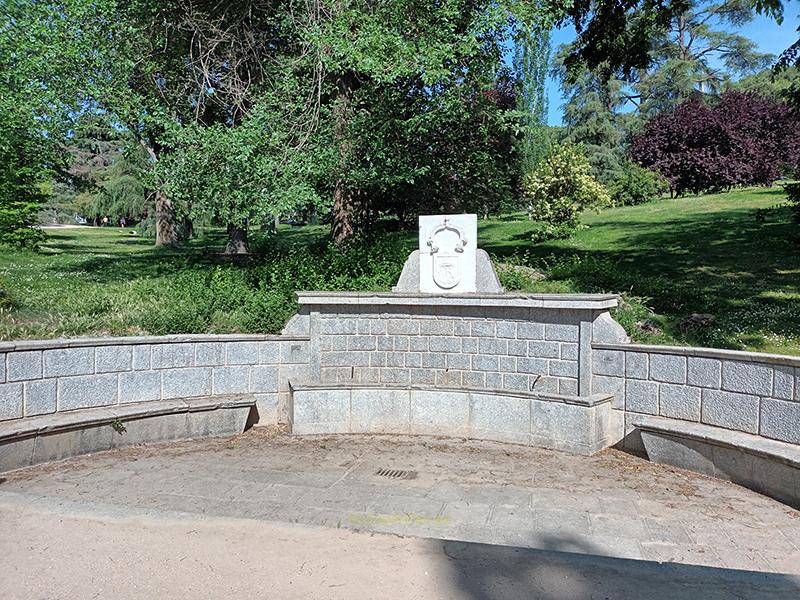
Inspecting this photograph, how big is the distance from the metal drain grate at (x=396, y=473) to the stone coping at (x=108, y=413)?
1.95m

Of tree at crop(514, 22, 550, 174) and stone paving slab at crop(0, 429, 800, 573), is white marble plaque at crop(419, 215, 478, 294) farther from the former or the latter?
tree at crop(514, 22, 550, 174)

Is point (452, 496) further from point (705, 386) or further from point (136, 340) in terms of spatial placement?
point (136, 340)

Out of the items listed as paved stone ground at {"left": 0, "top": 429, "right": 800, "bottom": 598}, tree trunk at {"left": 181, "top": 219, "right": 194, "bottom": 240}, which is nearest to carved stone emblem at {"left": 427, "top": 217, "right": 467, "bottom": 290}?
paved stone ground at {"left": 0, "top": 429, "right": 800, "bottom": 598}

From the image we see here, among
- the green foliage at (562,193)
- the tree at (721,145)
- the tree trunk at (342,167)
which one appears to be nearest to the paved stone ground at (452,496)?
the tree trunk at (342,167)

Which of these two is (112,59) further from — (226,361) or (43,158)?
(226,361)

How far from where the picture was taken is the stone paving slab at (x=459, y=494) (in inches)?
165

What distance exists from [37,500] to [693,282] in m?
9.29

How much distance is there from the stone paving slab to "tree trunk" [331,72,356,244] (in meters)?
4.83

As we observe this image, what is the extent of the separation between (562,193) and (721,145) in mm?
14921

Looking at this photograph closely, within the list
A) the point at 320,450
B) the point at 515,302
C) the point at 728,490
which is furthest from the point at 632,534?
the point at 320,450

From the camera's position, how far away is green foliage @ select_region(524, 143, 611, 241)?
50.5 ft

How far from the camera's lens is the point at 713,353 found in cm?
543

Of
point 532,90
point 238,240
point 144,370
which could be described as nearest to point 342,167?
point 144,370

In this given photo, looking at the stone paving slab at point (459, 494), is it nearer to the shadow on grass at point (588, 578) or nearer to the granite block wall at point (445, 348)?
the shadow on grass at point (588, 578)
